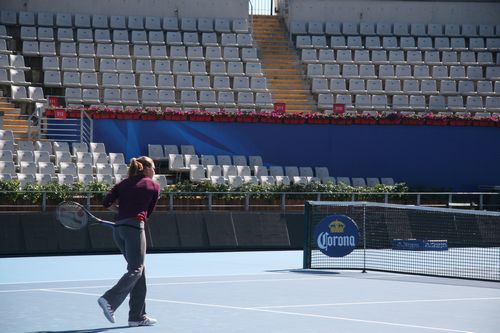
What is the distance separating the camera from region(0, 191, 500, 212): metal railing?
75.7 ft

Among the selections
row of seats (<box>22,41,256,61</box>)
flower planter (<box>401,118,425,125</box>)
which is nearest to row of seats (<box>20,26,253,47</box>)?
row of seats (<box>22,41,256,61</box>)

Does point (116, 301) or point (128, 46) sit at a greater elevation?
point (128, 46)

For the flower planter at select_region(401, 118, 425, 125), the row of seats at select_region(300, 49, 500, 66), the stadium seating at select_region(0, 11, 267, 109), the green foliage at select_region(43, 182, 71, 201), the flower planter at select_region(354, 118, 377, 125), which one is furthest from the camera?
the row of seats at select_region(300, 49, 500, 66)

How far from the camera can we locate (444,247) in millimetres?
22953

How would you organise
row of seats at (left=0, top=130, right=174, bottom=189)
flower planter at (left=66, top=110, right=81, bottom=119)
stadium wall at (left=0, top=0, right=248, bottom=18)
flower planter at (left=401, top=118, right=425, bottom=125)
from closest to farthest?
row of seats at (left=0, top=130, right=174, bottom=189) < flower planter at (left=66, top=110, right=81, bottom=119) < flower planter at (left=401, top=118, right=425, bottom=125) < stadium wall at (left=0, top=0, right=248, bottom=18)

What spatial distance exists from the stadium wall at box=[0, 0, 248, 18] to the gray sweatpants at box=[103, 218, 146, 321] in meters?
23.9

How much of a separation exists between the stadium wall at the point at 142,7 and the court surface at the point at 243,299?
15.0m

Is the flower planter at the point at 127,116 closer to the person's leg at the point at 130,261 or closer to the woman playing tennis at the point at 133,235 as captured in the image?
the woman playing tennis at the point at 133,235

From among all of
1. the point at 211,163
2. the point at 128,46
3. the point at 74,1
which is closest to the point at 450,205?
the point at 211,163

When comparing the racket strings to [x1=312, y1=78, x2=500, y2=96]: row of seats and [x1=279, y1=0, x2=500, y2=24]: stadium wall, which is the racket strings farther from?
[x1=279, y1=0, x2=500, y2=24]: stadium wall

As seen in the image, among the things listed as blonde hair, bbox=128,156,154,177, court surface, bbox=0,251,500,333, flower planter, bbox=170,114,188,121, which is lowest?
court surface, bbox=0,251,500,333

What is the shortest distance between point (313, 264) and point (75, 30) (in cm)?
1555

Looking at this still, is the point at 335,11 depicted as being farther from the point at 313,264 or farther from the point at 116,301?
the point at 116,301

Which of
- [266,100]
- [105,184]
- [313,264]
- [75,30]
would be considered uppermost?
[75,30]
